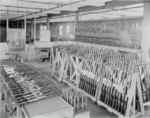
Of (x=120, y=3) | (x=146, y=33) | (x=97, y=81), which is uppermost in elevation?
(x=120, y=3)

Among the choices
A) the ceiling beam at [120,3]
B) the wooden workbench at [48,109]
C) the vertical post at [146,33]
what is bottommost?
the wooden workbench at [48,109]

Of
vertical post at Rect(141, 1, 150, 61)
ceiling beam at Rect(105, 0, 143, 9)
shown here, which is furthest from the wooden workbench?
ceiling beam at Rect(105, 0, 143, 9)

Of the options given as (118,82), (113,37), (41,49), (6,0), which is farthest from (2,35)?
(118,82)

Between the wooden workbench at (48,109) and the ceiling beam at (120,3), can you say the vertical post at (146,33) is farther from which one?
the wooden workbench at (48,109)

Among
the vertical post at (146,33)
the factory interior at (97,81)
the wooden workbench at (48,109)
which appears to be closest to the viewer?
the wooden workbench at (48,109)

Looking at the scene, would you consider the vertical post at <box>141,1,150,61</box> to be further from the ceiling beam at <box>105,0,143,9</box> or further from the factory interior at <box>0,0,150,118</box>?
the ceiling beam at <box>105,0,143,9</box>

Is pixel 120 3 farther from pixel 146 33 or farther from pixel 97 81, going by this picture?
pixel 97 81

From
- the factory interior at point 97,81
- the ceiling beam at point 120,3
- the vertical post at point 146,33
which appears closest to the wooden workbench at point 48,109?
the factory interior at point 97,81

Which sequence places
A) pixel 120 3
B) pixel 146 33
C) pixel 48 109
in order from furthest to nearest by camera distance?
1. pixel 120 3
2. pixel 146 33
3. pixel 48 109

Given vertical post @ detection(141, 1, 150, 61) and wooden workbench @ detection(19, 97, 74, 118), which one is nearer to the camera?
wooden workbench @ detection(19, 97, 74, 118)

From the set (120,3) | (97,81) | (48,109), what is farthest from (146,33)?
(48,109)

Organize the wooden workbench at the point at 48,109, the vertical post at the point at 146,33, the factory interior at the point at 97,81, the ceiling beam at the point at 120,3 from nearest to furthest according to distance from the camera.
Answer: the wooden workbench at the point at 48,109
the factory interior at the point at 97,81
the vertical post at the point at 146,33
the ceiling beam at the point at 120,3

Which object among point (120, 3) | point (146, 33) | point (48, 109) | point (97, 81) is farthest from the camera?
point (120, 3)

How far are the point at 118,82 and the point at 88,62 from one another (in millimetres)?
1209
